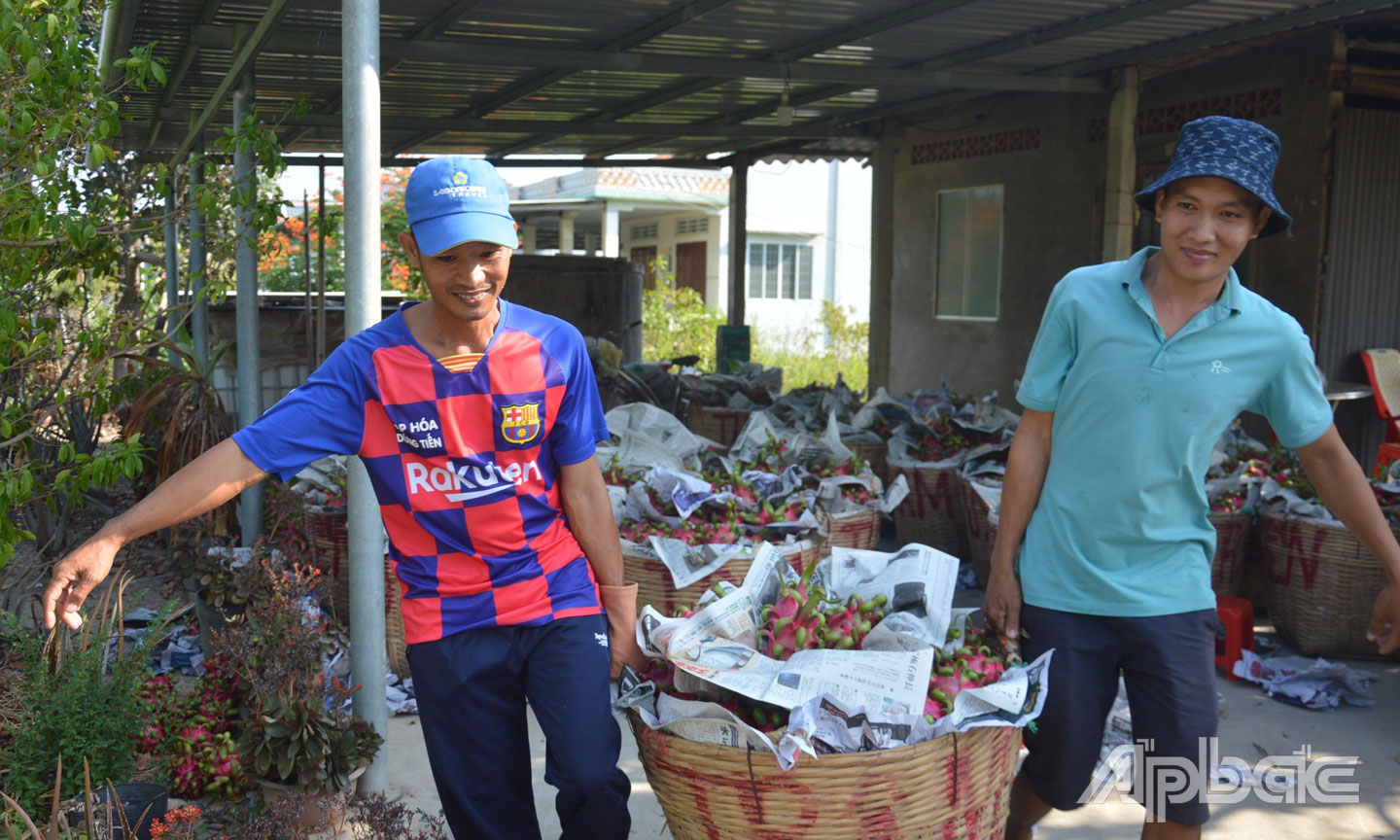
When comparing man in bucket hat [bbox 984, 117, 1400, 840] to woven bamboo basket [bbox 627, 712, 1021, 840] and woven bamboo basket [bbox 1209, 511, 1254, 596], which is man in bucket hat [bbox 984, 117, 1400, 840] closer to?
woven bamboo basket [bbox 627, 712, 1021, 840]

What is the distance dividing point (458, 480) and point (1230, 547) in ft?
13.9

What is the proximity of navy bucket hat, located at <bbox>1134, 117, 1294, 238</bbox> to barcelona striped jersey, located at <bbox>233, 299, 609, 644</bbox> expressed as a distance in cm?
136

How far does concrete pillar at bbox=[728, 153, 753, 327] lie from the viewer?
40.3 feet

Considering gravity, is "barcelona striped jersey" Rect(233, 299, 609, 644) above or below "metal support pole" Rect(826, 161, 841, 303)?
below

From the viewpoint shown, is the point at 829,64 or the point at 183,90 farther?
the point at 183,90

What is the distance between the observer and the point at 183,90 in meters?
7.49

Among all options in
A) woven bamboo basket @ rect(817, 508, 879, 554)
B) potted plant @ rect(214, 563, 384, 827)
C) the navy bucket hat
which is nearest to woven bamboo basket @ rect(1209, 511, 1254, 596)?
woven bamboo basket @ rect(817, 508, 879, 554)

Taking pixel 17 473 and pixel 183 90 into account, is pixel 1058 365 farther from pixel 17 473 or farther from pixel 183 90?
pixel 183 90

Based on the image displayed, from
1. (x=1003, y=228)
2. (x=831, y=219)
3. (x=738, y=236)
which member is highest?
(x=831, y=219)

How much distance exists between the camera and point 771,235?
26.6m

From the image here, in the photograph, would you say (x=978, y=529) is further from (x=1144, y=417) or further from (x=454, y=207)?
(x=454, y=207)

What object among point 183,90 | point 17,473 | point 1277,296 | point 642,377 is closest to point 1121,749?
point 17,473

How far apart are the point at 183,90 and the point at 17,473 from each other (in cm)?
521

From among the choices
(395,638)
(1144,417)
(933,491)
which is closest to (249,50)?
(395,638)
